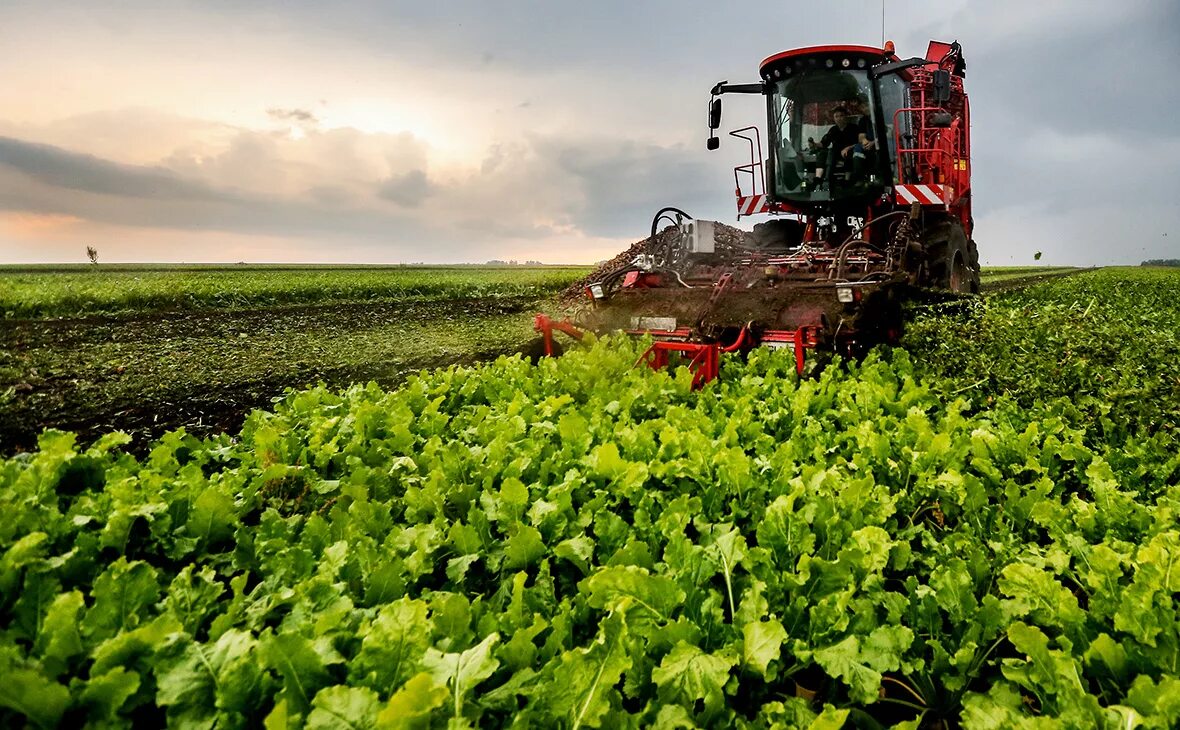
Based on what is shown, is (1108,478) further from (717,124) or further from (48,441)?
(717,124)

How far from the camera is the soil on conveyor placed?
9367mm

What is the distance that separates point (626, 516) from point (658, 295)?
520cm

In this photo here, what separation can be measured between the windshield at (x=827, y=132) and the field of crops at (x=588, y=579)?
19.0ft

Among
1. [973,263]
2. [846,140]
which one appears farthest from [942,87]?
[973,263]

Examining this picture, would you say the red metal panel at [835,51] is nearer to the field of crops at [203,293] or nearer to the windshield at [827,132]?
the windshield at [827,132]

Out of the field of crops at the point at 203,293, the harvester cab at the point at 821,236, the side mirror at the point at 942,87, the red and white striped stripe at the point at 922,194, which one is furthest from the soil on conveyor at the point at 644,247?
the field of crops at the point at 203,293

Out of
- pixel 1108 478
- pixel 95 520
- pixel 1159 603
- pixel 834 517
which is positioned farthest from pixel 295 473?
pixel 1108 478

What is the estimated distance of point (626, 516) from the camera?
3059 mm

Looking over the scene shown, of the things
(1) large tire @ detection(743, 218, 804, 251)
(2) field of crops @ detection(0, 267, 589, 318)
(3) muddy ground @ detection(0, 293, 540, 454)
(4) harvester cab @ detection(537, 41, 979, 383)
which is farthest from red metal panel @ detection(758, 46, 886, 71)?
(2) field of crops @ detection(0, 267, 589, 318)

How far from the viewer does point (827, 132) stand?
9383mm

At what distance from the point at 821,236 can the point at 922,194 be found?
4.94 ft

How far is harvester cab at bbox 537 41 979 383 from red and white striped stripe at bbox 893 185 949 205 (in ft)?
0.05

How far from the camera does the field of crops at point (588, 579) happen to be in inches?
65.1

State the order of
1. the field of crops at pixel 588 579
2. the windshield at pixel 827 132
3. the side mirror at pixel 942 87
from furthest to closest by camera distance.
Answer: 1. the windshield at pixel 827 132
2. the side mirror at pixel 942 87
3. the field of crops at pixel 588 579
